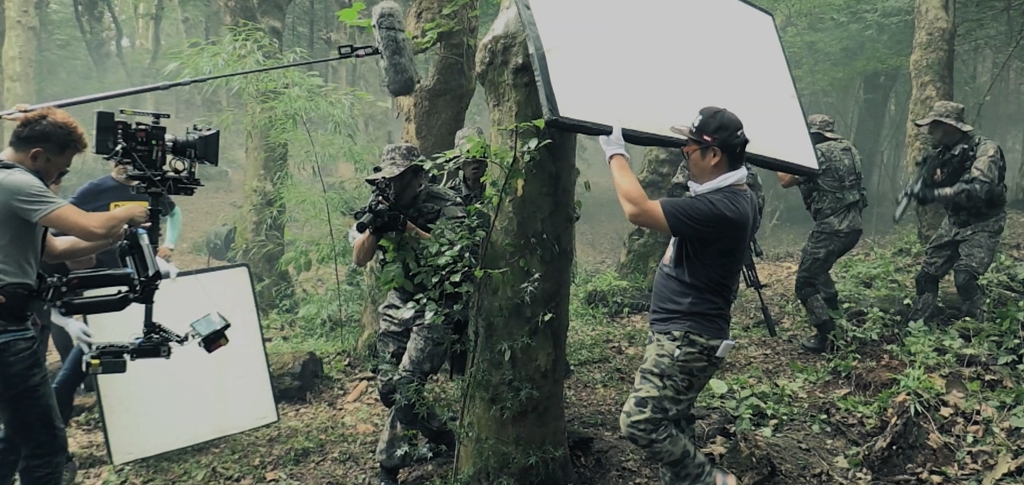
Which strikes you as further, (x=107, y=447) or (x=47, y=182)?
(x=107, y=447)

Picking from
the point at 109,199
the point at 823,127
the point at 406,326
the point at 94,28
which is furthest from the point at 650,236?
the point at 94,28

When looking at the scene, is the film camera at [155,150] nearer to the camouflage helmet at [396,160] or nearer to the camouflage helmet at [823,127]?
the camouflage helmet at [396,160]

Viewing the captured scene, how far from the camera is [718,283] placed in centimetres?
339

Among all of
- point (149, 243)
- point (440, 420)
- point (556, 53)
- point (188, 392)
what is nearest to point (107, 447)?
point (188, 392)

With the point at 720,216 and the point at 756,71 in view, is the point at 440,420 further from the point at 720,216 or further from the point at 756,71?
the point at 756,71

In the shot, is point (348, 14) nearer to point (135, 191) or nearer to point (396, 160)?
point (396, 160)

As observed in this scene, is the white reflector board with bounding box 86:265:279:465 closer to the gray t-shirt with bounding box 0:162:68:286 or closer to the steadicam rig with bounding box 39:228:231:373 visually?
the steadicam rig with bounding box 39:228:231:373

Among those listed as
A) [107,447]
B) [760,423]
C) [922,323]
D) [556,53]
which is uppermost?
[556,53]

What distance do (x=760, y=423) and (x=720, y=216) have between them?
2.47m

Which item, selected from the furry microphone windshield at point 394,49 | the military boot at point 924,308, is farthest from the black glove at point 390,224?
the military boot at point 924,308

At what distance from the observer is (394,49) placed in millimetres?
5969

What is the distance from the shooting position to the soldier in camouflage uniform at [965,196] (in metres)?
6.40

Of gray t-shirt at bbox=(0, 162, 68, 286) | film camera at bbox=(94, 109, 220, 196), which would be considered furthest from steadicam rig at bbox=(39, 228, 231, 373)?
film camera at bbox=(94, 109, 220, 196)

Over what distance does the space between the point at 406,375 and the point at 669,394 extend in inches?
63.0
